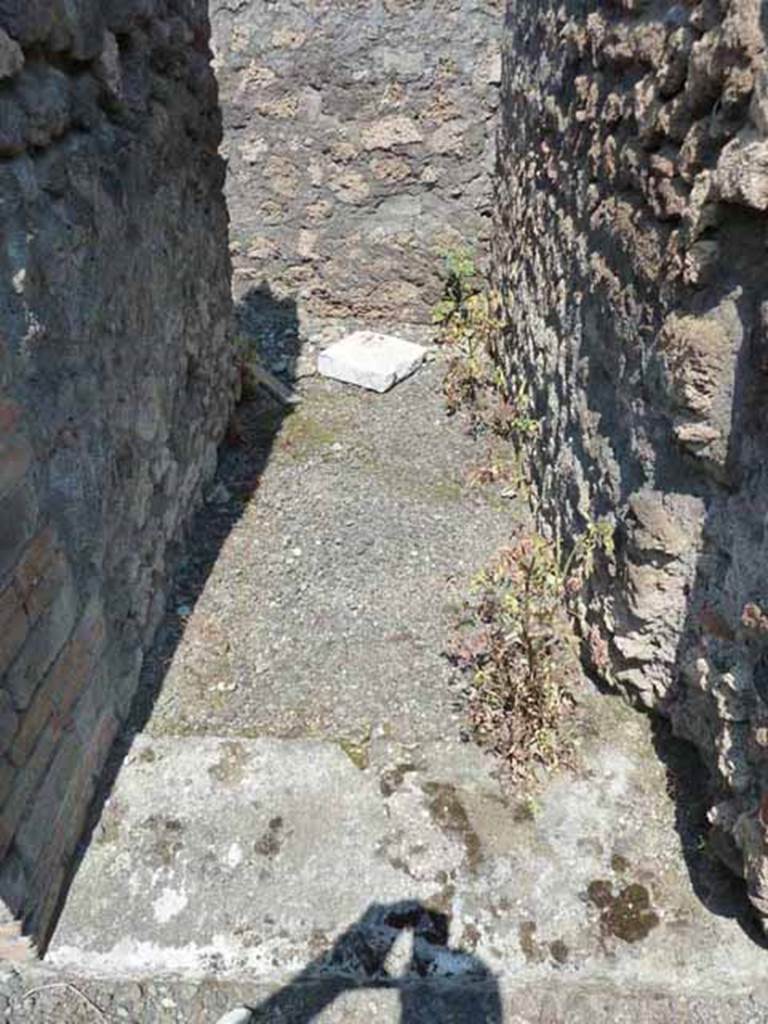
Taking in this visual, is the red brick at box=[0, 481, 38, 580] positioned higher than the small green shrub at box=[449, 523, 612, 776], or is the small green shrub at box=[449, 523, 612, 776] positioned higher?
the red brick at box=[0, 481, 38, 580]

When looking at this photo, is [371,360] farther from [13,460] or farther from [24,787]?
[24,787]

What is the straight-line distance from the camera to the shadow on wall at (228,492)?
247 cm

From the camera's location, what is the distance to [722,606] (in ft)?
6.44

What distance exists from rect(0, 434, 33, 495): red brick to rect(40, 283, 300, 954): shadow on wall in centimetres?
105

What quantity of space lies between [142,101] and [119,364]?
88 centimetres

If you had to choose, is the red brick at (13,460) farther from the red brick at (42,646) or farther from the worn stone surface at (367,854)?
the worn stone surface at (367,854)

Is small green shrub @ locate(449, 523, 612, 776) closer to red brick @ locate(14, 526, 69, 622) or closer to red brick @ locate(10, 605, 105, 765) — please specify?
red brick @ locate(10, 605, 105, 765)

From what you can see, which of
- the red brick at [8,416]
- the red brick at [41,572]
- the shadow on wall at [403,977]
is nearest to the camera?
the red brick at [8,416]

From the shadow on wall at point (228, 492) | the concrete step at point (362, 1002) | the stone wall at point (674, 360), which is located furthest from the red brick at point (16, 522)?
the stone wall at point (674, 360)

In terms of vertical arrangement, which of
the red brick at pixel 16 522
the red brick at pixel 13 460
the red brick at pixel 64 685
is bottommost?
the red brick at pixel 64 685

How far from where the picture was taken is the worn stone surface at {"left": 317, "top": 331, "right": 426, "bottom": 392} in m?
4.33

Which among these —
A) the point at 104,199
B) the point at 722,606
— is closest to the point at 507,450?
the point at 722,606

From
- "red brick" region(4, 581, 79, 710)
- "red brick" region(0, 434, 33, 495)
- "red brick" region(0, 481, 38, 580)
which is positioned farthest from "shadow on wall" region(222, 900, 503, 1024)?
"red brick" region(0, 434, 33, 495)

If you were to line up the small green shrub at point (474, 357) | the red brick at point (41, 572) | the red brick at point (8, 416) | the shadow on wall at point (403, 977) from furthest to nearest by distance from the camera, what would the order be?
the small green shrub at point (474, 357) → the shadow on wall at point (403, 977) → the red brick at point (41, 572) → the red brick at point (8, 416)
